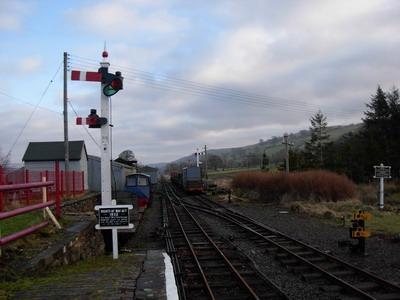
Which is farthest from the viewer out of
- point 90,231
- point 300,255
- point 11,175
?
point 11,175

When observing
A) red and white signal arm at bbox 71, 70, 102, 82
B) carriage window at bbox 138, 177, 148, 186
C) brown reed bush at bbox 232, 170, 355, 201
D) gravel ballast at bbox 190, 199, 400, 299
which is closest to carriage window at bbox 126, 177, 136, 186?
carriage window at bbox 138, 177, 148, 186

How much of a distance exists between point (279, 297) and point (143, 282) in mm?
3219

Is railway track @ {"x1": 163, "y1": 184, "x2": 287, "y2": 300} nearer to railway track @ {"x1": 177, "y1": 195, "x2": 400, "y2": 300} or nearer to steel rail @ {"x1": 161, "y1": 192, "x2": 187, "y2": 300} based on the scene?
steel rail @ {"x1": 161, "y1": 192, "x2": 187, "y2": 300}

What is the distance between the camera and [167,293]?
236 inches

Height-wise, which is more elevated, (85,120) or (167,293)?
(85,120)

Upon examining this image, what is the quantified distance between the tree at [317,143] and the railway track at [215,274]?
177 ft

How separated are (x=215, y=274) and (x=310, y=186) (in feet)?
81.5

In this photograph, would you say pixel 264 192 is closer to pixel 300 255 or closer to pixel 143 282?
pixel 300 255

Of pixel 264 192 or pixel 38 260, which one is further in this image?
pixel 264 192

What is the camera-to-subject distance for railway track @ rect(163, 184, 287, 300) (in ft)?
30.3

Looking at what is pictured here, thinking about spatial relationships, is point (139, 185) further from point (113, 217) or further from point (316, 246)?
point (113, 217)

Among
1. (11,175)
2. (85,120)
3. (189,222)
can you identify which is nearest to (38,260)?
(85,120)

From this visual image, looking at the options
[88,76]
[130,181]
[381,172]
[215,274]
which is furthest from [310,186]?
[88,76]

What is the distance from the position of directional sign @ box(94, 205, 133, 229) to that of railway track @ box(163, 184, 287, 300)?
1.67 metres
